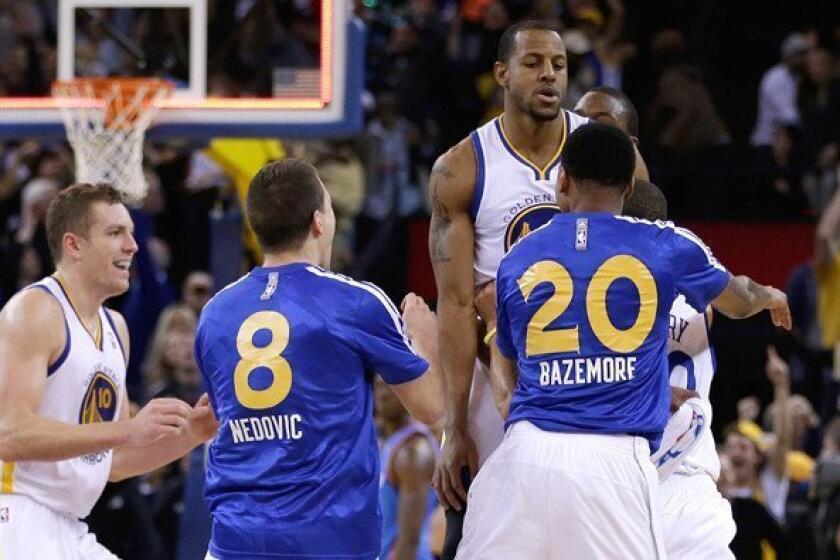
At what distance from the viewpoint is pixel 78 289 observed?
7699 millimetres

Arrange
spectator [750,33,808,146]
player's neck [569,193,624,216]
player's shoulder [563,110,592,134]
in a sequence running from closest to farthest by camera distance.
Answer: player's neck [569,193,624,216], player's shoulder [563,110,592,134], spectator [750,33,808,146]

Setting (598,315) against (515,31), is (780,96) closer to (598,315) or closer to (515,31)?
(515,31)

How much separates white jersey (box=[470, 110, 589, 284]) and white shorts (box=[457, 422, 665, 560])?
108cm

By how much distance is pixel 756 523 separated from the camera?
11.1 metres

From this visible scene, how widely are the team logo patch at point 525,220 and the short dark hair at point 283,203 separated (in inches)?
41.5

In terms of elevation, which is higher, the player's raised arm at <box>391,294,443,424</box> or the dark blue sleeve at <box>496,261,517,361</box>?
the dark blue sleeve at <box>496,261,517,361</box>

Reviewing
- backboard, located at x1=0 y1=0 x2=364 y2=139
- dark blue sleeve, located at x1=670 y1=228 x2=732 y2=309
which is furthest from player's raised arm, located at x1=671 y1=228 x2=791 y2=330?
backboard, located at x1=0 y1=0 x2=364 y2=139

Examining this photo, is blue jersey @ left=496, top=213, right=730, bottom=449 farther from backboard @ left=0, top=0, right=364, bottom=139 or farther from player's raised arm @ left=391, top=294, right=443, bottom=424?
backboard @ left=0, top=0, right=364, bottom=139

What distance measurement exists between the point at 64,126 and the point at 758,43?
346 inches

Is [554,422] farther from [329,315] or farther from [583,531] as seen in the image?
[329,315]

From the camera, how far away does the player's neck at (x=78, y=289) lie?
25.2 feet

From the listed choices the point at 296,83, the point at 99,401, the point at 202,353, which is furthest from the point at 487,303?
the point at 296,83

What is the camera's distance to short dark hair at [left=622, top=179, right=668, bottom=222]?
23.5 feet

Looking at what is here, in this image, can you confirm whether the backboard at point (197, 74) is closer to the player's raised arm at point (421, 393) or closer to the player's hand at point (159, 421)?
the player's raised arm at point (421, 393)
